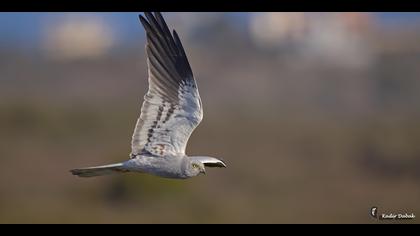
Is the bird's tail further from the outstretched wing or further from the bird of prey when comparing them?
the outstretched wing

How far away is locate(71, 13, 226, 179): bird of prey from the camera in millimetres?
10852

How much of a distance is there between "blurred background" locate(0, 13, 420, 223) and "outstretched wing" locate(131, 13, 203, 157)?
14482mm

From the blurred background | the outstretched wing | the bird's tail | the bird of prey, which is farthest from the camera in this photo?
the blurred background

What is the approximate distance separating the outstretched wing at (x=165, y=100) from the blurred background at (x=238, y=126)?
47.5ft

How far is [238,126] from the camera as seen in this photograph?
135ft

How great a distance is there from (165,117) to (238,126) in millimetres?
30248

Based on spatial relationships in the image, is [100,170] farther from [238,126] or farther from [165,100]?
[238,126]

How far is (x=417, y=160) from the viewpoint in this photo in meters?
35.4

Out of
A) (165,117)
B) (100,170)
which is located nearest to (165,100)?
(165,117)

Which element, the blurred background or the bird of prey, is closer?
the bird of prey

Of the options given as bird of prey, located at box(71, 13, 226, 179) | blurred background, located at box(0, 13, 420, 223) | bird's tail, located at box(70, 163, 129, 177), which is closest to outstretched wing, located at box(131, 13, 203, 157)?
bird of prey, located at box(71, 13, 226, 179)

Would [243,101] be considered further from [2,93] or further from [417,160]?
[417,160]

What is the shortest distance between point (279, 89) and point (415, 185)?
1906 centimetres

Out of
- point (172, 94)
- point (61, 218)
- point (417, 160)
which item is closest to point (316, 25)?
point (417, 160)
